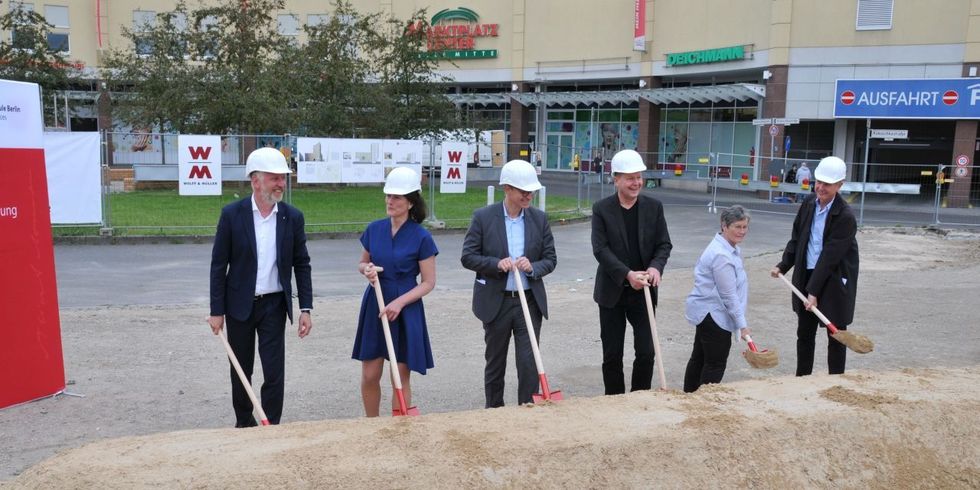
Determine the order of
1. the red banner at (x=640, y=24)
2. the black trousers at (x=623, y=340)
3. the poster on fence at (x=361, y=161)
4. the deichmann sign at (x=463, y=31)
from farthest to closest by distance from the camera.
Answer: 1. the deichmann sign at (x=463, y=31)
2. the red banner at (x=640, y=24)
3. the poster on fence at (x=361, y=161)
4. the black trousers at (x=623, y=340)

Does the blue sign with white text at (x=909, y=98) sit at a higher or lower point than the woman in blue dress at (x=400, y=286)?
higher

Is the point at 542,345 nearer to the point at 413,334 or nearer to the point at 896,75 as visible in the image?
the point at 413,334

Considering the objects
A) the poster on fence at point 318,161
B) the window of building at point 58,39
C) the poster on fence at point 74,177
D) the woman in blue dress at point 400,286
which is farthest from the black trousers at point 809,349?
the window of building at point 58,39

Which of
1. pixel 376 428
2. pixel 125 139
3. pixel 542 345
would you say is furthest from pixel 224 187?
pixel 376 428

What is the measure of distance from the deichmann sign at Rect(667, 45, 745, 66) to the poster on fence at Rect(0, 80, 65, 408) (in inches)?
1150

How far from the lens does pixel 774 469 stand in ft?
13.4

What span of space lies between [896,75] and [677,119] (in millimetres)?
10907

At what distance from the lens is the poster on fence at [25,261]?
20.1 ft

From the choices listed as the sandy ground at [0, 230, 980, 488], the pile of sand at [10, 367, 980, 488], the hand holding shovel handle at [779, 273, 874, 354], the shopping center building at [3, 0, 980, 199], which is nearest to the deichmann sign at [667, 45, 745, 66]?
the shopping center building at [3, 0, 980, 199]

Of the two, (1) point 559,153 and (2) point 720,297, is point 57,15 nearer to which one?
(1) point 559,153

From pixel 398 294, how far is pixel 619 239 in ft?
5.84

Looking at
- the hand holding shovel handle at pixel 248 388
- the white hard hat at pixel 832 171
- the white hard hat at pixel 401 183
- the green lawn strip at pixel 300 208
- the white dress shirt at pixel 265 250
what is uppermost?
the white hard hat at pixel 832 171

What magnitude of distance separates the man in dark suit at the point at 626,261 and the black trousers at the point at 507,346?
2.08 feet

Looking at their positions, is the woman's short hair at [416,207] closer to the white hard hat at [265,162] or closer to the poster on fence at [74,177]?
the white hard hat at [265,162]
